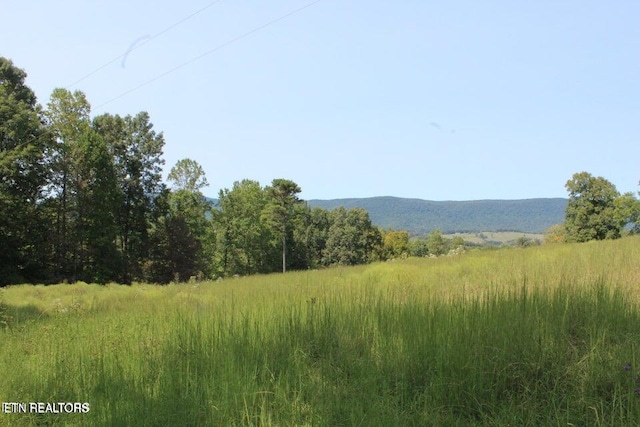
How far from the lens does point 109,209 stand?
127ft

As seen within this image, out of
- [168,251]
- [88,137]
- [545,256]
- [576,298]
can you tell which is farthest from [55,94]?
[576,298]

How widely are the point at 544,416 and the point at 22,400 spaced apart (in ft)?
15.1

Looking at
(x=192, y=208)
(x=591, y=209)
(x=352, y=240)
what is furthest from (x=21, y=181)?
(x=591, y=209)

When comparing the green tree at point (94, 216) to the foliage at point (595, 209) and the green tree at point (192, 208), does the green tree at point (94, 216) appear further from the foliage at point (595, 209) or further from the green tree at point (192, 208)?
the foliage at point (595, 209)

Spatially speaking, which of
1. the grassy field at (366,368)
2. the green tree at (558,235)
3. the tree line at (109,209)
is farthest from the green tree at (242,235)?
the grassy field at (366,368)

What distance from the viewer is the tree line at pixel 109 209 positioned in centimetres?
3206

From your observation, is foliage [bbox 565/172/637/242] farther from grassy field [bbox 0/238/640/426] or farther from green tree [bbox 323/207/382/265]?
grassy field [bbox 0/238/640/426]

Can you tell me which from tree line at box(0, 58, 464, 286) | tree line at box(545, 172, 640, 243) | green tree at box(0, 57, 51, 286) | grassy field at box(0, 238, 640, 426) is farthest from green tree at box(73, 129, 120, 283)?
tree line at box(545, 172, 640, 243)

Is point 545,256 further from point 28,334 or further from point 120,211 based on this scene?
point 120,211

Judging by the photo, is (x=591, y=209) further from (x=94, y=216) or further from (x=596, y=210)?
(x=94, y=216)

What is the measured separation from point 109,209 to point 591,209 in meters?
61.7

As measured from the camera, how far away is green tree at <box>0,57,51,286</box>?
30578 mm

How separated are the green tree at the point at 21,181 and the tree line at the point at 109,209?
79 mm

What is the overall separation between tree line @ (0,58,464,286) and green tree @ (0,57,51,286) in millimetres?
79
